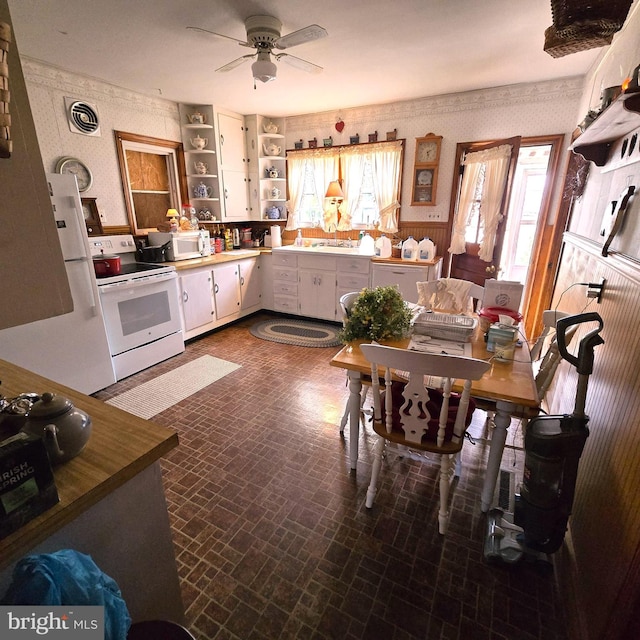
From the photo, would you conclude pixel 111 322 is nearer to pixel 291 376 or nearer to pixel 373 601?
pixel 291 376

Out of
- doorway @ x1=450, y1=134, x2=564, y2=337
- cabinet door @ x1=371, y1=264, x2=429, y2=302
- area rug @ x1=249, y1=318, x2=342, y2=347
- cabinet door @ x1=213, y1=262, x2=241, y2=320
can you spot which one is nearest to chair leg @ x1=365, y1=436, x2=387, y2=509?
area rug @ x1=249, y1=318, x2=342, y2=347

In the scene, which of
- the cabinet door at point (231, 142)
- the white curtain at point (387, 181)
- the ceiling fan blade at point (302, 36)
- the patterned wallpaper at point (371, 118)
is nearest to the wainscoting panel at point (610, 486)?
the ceiling fan blade at point (302, 36)

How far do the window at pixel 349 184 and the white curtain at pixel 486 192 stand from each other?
77 centimetres

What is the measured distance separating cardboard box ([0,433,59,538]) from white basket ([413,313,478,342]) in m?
1.62

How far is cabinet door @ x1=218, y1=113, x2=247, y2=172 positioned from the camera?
4.13m

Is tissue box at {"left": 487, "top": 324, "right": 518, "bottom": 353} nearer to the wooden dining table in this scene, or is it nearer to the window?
the wooden dining table

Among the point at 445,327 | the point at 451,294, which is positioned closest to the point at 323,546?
the point at 445,327

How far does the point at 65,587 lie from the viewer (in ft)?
2.13

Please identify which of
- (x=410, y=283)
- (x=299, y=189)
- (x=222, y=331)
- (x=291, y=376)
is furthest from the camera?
(x=299, y=189)

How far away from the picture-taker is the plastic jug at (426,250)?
3.77m

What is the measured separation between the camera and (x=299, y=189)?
4.72 m

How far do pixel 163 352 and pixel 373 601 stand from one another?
285 centimetres

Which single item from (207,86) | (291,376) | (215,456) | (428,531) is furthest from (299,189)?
(428,531)

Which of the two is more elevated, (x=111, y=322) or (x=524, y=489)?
(x=111, y=322)
